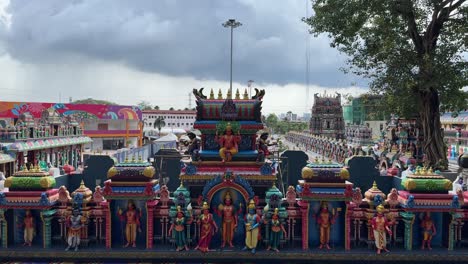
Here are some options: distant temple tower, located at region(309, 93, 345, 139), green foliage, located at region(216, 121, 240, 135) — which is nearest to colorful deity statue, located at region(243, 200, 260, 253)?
green foliage, located at region(216, 121, 240, 135)

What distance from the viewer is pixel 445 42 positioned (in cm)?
2038

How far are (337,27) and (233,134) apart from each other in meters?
12.1

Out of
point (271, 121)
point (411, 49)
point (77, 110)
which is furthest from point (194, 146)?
point (271, 121)

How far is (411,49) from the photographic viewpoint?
21078 millimetres

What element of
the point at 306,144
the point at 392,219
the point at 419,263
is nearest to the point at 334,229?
the point at 392,219

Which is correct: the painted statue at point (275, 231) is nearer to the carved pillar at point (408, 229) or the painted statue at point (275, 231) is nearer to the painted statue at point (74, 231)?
the carved pillar at point (408, 229)

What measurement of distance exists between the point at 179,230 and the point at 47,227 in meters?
4.23

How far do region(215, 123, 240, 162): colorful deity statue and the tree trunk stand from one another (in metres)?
13.3

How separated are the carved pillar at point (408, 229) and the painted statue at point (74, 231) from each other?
10156mm

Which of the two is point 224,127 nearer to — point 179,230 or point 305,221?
point 179,230

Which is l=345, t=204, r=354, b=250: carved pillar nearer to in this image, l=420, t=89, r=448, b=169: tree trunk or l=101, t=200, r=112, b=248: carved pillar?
l=101, t=200, r=112, b=248: carved pillar

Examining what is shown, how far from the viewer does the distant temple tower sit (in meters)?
79.7

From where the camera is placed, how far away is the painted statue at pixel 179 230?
11.2 metres

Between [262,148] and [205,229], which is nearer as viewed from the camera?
[205,229]
